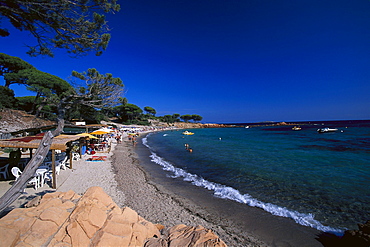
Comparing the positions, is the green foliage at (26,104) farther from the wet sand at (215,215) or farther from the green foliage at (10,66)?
the wet sand at (215,215)

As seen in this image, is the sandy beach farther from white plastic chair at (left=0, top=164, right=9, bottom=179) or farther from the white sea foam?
white plastic chair at (left=0, top=164, right=9, bottom=179)

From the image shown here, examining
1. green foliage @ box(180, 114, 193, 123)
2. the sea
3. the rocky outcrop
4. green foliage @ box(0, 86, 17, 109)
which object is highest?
green foliage @ box(180, 114, 193, 123)

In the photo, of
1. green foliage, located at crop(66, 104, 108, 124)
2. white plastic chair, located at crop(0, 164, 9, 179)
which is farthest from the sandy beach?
green foliage, located at crop(66, 104, 108, 124)

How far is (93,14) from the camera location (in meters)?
4.83

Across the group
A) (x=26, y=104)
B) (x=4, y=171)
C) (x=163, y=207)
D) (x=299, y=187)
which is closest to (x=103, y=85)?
(x=4, y=171)

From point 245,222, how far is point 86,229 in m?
4.24

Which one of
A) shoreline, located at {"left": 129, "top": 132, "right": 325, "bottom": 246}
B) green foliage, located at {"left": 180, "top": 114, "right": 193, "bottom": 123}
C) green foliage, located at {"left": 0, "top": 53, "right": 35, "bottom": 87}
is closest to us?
shoreline, located at {"left": 129, "top": 132, "right": 325, "bottom": 246}

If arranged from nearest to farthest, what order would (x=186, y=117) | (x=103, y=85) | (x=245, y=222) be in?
(x=245, y=222)
(x=103, y=85)
(x=186, y=117)

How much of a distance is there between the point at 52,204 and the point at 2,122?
17988 millimetres

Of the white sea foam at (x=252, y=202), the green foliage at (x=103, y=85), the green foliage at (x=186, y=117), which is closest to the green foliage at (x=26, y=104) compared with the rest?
the green foliage at (x=103, y=85)

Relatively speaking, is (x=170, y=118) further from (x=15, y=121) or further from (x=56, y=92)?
(x=15, y=121)

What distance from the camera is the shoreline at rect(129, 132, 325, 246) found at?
4273 millimetres

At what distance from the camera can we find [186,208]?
18.9 ft

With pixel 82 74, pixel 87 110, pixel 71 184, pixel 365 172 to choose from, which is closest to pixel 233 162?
pixel 365 172
